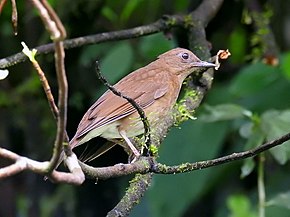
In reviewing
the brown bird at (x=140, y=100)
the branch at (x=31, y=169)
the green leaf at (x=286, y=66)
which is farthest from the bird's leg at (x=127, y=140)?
the branch at (x=31, y=169)

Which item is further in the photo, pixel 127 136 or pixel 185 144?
pixel 185 144

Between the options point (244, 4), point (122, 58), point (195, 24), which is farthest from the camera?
point (244, 4)

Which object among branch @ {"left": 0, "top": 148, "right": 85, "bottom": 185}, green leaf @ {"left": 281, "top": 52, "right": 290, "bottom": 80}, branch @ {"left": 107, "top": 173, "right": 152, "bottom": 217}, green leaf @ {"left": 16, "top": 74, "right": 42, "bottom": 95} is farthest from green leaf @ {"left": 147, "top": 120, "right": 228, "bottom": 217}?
branch @ {"left": 0, "top": 148, "right": 85, "bottom": 185}

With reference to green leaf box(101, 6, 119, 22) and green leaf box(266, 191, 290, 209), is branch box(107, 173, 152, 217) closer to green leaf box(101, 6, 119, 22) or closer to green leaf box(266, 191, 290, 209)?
green leaf box(266, 191, 290, 209)

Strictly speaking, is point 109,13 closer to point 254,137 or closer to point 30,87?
point 30,87

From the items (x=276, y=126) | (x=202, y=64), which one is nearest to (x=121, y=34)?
(x=202, y=64)

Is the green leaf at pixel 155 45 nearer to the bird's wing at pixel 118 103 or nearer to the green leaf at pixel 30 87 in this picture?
the bird's wing at pixel 118 103

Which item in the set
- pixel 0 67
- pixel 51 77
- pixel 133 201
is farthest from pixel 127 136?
pixel 51 77

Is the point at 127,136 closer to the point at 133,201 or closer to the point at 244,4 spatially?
the point at 133,201
